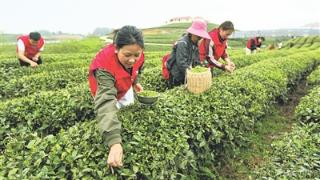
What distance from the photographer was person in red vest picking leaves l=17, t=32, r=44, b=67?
27.1 feet

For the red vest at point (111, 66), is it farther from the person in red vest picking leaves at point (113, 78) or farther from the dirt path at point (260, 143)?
the dirt path at point (260, 143)

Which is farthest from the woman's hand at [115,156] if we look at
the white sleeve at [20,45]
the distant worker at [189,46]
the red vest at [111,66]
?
the white sleeve at [20,45]

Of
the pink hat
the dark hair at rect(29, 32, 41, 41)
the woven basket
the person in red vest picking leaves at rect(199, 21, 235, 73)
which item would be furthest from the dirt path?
the dark hair at rect(29, 32, 41, 41)

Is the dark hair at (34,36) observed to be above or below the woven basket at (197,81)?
above

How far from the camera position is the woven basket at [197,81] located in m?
4.96

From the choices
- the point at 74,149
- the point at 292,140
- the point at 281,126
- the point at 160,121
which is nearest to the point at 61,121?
the point at 160,121

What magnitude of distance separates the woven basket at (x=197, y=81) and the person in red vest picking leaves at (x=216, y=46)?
1.16m

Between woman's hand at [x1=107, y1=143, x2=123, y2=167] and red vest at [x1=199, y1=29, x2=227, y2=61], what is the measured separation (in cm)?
385

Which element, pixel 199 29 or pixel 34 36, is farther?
pixel 34 36

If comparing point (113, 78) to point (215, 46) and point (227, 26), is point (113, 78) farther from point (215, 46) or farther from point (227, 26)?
point (215, 46)

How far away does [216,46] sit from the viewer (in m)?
6.77

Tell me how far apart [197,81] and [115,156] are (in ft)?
8.57

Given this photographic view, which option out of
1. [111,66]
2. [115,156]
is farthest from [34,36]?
[115,156]

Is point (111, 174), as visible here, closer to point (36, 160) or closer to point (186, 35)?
point (36, 160)
